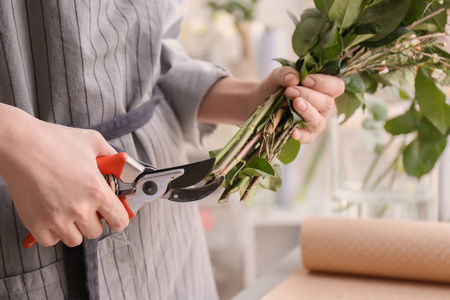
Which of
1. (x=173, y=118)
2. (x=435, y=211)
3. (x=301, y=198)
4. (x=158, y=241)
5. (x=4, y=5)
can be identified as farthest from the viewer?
(x=301, y=198)

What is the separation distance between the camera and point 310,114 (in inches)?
21.8

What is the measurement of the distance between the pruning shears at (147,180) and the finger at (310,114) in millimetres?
128

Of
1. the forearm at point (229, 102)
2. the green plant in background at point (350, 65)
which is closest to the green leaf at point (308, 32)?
the green plant in background at point (350, 65)

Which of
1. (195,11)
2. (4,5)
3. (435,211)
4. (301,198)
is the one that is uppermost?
(4,5)

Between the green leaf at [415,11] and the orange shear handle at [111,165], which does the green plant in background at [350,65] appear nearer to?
the green leaf at [415,11]

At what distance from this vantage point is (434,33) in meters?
0.59

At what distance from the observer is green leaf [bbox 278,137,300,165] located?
56cm

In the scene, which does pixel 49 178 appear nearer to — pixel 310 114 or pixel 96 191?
pixel 96 191

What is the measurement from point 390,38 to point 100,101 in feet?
1.06

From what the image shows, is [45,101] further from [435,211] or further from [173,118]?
[435,211]

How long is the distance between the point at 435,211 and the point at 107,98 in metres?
0.78

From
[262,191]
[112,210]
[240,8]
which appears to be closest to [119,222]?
[112,210]

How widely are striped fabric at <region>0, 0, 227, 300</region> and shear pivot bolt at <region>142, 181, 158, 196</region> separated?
85mm

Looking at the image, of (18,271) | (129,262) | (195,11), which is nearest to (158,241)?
(129,262)
